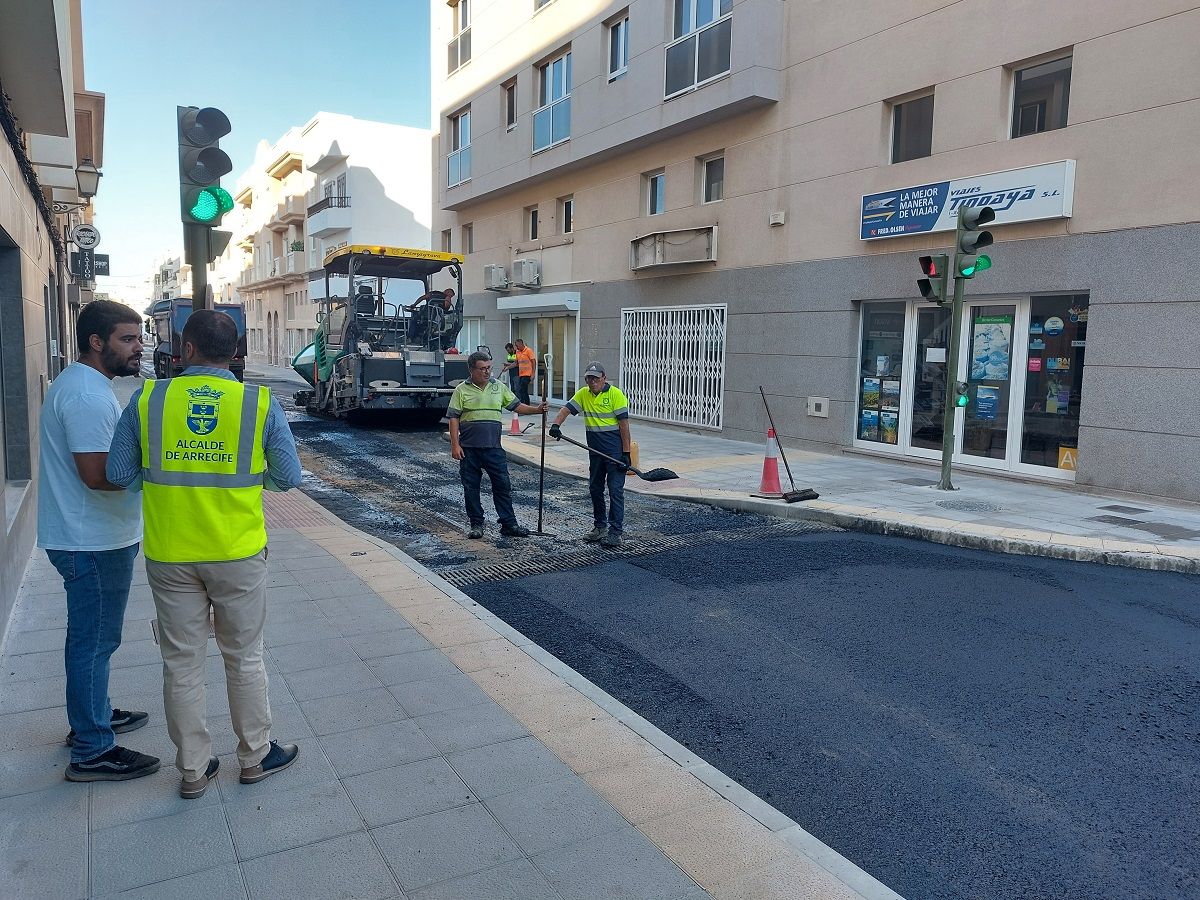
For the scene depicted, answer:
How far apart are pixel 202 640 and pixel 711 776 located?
79.7 inches

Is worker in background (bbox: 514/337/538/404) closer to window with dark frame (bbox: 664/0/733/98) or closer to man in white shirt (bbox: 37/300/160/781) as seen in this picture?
window with dark frame (bbox: 664/0/733/98)

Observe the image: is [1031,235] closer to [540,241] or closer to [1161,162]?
[1161,162]

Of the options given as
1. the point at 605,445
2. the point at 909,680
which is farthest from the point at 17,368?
the point at 909,680

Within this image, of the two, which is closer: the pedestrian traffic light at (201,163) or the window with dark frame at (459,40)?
the pedestrian traffic light at (201,163)

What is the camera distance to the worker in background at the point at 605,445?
25.6 ft

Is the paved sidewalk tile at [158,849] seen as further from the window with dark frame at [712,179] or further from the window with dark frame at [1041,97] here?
the window with dark frame at [712,179]

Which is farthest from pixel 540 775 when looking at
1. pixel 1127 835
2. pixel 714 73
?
pixel 714 73

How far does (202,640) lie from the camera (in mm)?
3199

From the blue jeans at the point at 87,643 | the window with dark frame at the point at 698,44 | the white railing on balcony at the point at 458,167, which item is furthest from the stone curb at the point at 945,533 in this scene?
the white railing on balcony at the point at 458,167

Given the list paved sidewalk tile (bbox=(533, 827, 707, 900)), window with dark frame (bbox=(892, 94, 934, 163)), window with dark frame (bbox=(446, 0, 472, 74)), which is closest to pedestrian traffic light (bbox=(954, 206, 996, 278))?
window with dark frame (bbox=(892, 94, 934, 163))

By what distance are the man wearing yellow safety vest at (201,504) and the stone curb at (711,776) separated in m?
1.63

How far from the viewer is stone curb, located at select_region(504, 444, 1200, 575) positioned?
7094 millimetres

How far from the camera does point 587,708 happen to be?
13.3ft

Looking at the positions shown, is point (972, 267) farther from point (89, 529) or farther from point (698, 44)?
point (89, 529)
